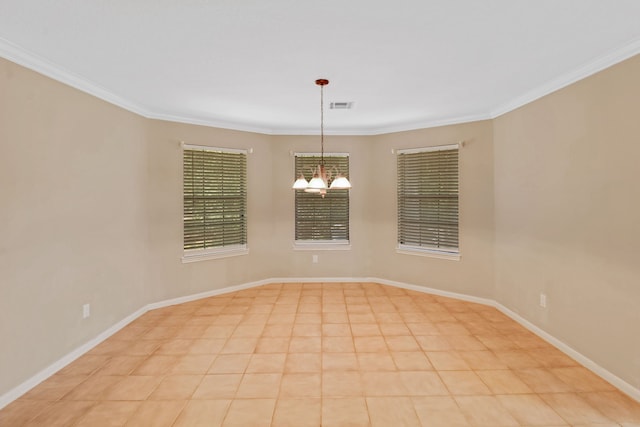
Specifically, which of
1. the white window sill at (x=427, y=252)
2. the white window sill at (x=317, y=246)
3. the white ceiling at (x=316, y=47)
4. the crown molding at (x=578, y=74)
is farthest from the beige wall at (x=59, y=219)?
the crown molding at (x=578, y=74)

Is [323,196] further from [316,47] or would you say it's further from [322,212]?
[322,212]

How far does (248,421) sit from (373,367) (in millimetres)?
1154

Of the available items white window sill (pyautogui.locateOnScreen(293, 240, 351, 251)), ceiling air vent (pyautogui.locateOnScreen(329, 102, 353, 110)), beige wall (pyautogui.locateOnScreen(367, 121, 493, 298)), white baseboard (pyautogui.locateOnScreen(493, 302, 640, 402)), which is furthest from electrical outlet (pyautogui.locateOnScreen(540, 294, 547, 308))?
ceiling air vent (pyautogui.locateOnScreen(329, 102, 353, 110))

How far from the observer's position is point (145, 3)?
187cm

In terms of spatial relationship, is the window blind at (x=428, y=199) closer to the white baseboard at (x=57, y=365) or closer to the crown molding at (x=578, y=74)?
the crown molding at (x=578, y=74)

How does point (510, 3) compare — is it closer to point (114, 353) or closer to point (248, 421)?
point (248, 421)

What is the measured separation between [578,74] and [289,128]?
3.67 metres

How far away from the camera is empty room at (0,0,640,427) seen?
2166mm

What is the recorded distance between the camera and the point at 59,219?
9.31 feet

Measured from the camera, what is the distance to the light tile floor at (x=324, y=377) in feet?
7.09

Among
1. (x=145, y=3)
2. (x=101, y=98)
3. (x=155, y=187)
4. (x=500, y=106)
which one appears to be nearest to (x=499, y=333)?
(x=500, y=106)

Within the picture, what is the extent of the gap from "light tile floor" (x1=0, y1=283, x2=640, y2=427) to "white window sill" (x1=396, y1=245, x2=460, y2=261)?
921 millimetres

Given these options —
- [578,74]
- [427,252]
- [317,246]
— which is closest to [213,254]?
[317,246]

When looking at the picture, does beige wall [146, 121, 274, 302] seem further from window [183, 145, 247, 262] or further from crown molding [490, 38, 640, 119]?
crown molding [490, 38, 640, 119]
